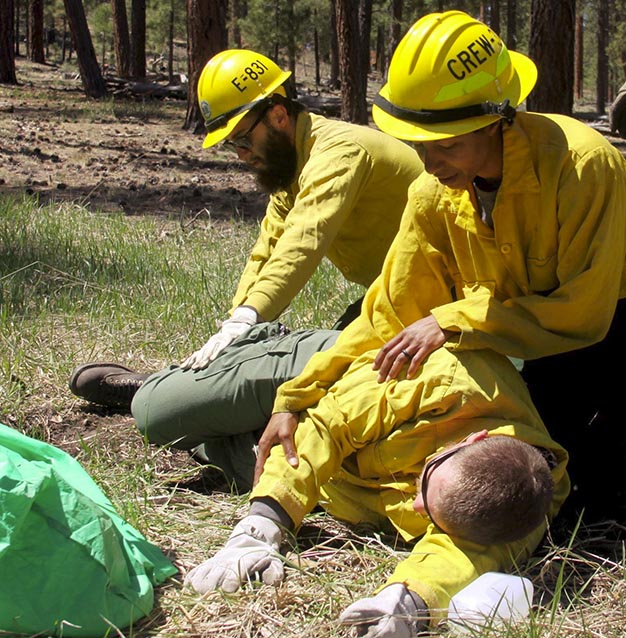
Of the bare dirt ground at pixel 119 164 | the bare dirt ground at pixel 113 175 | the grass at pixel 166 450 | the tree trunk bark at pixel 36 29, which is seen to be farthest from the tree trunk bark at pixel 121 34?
the grass at pixel 166 450

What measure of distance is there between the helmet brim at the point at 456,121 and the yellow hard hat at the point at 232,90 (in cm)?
123

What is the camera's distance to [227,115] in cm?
398

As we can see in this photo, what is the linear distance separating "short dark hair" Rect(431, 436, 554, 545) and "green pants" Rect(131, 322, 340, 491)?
0.95 m

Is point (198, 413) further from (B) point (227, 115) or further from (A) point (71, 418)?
(B) point (227, 115)

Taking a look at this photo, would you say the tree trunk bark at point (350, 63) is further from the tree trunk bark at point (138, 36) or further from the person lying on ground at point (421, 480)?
the tree trunk bark at point (138, 36)

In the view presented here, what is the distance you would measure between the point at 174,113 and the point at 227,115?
14365mm

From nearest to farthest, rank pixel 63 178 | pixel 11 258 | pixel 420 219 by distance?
pixel 420 219 → pixel 11 258 → pixel 63 178

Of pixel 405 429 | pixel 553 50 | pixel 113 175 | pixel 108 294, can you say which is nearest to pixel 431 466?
pixel 405 429

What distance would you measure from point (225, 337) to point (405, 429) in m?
0.95

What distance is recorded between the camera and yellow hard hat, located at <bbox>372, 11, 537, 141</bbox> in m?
2.59

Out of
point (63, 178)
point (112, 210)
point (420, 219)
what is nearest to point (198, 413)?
point (420, 219)

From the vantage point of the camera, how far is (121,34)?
25.0 metres

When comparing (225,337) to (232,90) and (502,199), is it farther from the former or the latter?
(502,199)

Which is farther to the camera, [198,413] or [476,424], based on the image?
[198,413]
